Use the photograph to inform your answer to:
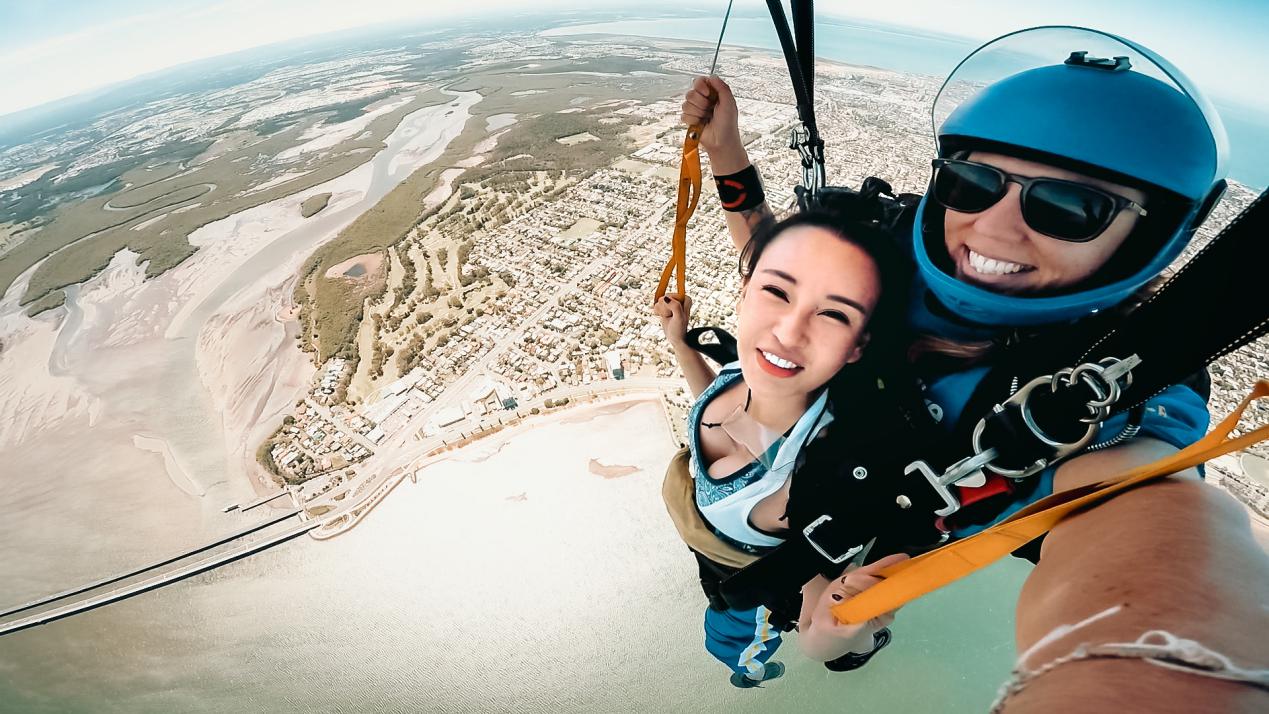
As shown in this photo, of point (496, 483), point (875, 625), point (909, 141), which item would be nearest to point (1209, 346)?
point (875, 625)

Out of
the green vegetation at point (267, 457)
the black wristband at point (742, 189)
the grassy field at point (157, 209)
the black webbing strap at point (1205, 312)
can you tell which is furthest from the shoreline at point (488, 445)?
the grassy field at point (157, 209)

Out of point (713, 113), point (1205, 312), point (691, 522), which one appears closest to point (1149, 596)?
point (1205, 312)

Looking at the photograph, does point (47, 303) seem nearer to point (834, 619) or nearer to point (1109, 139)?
point (834, 619)

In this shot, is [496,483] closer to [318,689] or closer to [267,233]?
[318,689]

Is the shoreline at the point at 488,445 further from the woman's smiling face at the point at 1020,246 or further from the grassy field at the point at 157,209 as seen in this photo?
the grassy field at the point at 157,209

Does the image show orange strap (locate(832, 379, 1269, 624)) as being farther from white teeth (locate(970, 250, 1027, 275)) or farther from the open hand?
the open hand

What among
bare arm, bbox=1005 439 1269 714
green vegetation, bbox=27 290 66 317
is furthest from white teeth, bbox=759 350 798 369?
green vegetation, bbox=27 290 66 317
